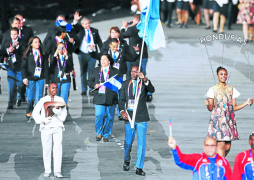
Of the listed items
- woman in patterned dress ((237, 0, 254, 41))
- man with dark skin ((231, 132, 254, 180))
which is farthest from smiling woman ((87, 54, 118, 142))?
woman in patterned dress ((237, 0, 254, 41))

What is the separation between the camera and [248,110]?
13422mm

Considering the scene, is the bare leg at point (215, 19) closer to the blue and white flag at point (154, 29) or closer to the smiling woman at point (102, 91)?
the smiling woman at point (102, 91)

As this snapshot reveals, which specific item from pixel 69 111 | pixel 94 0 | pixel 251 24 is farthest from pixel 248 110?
pixel 94 0

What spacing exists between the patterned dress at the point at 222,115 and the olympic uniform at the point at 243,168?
2.37m

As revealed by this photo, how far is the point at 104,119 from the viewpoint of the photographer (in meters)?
11.0

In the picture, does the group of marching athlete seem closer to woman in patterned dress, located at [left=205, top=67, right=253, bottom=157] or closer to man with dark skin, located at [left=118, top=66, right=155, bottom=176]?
man with dark skin, located at [left=118, top=66, right=155, bottom=176]

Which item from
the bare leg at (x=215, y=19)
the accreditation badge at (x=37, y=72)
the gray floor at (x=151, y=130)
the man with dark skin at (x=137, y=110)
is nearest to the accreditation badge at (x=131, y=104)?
the man with dark skin at (x=137, y=110)

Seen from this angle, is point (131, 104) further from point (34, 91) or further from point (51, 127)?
point (34, 91)

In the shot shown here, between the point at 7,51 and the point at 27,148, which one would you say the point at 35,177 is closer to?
the point at 27,148

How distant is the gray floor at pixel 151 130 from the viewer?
9328 mm

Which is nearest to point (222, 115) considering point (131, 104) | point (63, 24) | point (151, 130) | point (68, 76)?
point (131, 104)

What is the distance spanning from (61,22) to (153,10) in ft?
13.1

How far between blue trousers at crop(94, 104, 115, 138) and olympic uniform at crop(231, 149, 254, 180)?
457 cm

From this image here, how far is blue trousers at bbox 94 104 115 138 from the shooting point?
1078 cm
